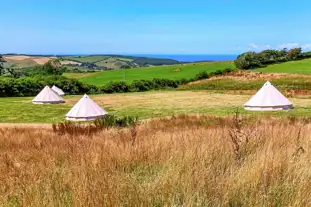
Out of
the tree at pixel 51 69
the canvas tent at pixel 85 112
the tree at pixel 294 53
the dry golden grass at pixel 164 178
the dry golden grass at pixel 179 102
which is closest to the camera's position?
the dry golden grass at pixel 164 178

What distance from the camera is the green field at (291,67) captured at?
8086cm

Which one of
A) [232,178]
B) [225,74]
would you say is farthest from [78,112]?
[225,74]

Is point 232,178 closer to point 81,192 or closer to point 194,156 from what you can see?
point 194,156

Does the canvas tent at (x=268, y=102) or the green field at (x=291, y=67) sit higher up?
the green field at (x=291, y=67)

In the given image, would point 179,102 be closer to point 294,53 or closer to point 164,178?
point 164,178

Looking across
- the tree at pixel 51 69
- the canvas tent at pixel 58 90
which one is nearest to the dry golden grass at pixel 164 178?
the canvas tent at pixel 58 90

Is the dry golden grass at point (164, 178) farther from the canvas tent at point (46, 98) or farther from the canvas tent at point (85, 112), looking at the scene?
the canvas tent at point (46, 98)

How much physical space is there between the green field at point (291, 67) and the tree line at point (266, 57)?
3544mm

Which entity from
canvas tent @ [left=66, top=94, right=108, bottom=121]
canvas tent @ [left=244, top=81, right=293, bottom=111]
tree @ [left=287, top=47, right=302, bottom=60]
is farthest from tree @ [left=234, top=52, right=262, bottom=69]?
canvas tent @ [left=66, top=94, right=108, bottom=121]

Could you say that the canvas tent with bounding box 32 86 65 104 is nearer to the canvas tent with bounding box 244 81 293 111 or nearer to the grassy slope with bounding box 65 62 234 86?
the canvas tent with bounding box 244 81 293 111

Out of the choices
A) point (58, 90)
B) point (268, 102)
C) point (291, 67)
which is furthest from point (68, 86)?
point (291, 67)

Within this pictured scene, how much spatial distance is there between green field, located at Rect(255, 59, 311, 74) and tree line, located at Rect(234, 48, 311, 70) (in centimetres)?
354

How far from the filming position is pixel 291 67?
3342 inches

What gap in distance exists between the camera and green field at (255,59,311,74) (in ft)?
265
